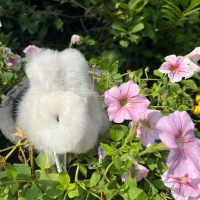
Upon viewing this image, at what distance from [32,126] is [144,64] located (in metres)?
0.94

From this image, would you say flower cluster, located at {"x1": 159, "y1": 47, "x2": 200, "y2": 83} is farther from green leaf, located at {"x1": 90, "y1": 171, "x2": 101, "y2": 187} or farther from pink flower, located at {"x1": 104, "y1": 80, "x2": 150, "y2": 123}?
green leaf, located at {"x1": 90, "y1": 171, "x2": 101, "y2": 187}

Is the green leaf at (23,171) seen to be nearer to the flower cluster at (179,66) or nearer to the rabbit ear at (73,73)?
the rabbit ear at (73,73)

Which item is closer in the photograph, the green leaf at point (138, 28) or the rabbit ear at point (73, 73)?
the rabbit ear at point (73, 73)

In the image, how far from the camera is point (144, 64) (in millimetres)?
1459

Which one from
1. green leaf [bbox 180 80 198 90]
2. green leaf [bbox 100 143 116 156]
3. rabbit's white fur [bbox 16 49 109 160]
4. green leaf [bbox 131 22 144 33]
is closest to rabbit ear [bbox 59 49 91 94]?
rabbit's white fur [bbox 16 49 109 160]

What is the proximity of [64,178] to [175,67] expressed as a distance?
338 mm

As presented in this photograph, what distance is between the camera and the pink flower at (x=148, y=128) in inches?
24.1

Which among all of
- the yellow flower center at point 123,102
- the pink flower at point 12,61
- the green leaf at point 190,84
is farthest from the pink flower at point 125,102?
the pink flower at point 12,61

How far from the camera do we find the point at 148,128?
0.62 metres

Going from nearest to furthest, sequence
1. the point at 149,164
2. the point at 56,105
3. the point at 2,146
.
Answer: the point at 56,105 < the point at 149,164 < the point at 2,146

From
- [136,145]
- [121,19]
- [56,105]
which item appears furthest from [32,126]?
[121,19]

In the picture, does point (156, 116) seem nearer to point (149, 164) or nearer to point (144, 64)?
point (149, 164)

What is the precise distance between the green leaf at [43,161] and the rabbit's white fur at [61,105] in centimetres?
4

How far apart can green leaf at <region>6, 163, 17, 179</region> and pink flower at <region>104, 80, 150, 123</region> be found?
192mm
